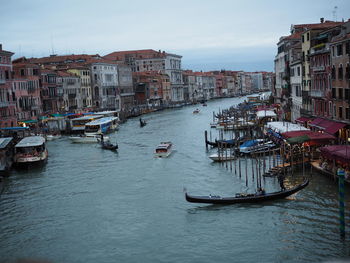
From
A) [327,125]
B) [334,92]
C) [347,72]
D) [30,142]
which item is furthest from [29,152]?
[347,72]

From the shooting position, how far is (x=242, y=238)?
1287 cm

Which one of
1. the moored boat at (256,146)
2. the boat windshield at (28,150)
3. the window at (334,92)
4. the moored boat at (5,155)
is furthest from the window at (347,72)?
the moored boat at (5,155)

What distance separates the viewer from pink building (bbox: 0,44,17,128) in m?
33.1

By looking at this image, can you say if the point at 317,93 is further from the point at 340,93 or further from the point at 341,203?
the point at 341,203

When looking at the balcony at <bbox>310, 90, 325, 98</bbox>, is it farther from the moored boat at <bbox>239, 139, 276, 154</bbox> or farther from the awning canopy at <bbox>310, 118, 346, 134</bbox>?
the moored boat at <bbox>239, 139, 276, 154</bbox>

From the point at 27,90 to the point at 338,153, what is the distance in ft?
102

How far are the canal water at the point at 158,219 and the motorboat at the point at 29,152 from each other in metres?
0.93

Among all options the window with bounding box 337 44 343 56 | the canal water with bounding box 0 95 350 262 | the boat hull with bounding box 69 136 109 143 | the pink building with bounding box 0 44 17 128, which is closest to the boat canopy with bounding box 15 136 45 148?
the canal water with bounding box 0 95 350 262

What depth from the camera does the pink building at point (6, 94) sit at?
109 feet

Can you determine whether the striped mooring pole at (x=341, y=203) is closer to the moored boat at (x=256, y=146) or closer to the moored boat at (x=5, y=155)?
the moored boat at (x=256, y=146)

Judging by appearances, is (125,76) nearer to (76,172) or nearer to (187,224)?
(76,172)

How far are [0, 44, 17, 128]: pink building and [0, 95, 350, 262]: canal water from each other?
1166 cm

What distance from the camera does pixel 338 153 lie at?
1633cm

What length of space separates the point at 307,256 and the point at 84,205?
8.34m
